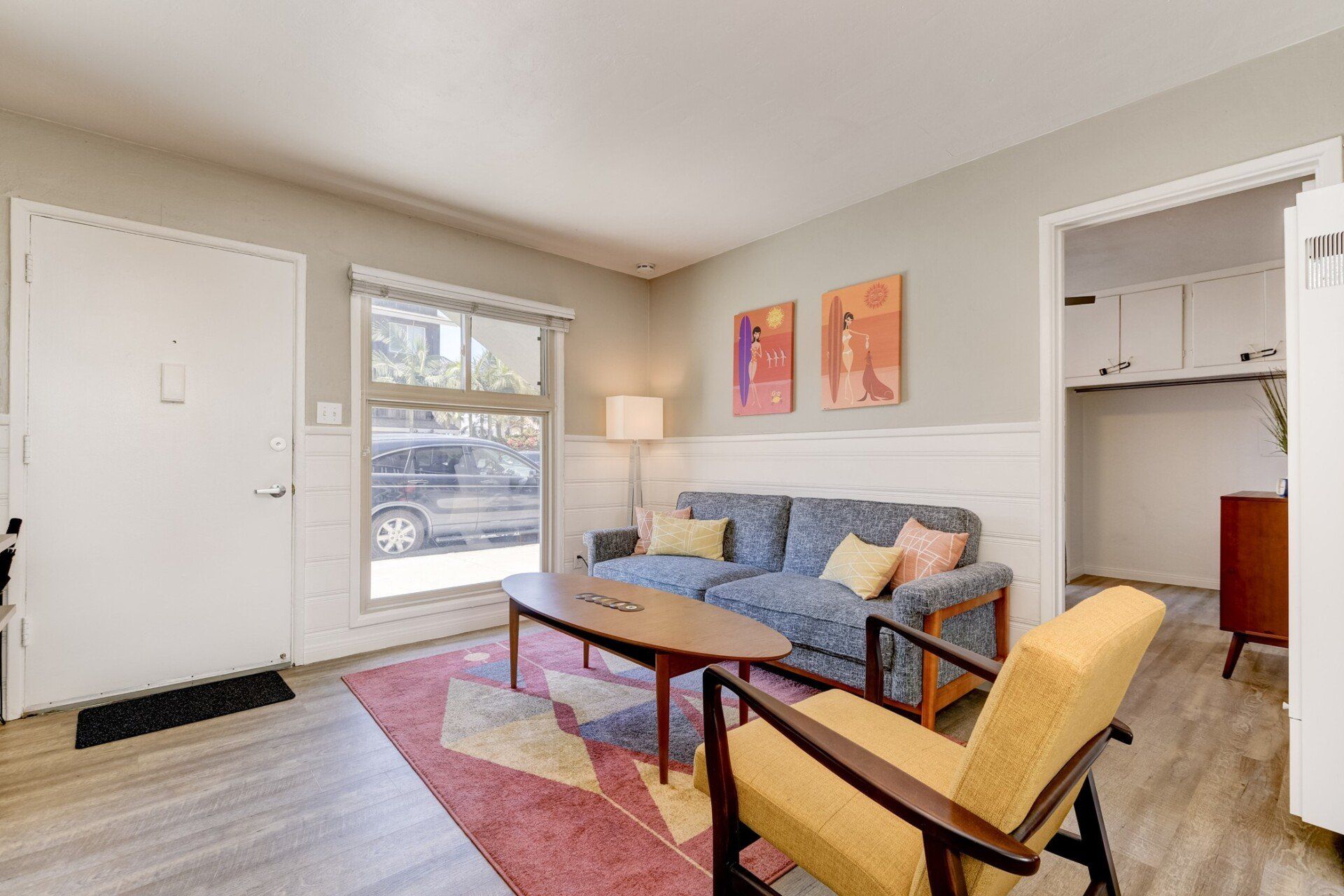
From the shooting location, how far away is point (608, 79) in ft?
7.77

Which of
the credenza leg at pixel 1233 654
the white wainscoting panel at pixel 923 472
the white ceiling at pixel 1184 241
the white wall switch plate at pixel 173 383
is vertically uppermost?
the white ceiling at pixel 1184 241

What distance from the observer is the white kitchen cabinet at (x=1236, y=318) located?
4355mm

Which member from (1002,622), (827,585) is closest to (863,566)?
(827,585)

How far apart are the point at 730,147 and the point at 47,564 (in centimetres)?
365

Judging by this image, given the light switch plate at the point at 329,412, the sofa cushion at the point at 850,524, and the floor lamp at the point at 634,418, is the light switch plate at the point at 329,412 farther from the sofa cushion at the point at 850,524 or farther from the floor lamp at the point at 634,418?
the sofa cushion at the point at 850,524

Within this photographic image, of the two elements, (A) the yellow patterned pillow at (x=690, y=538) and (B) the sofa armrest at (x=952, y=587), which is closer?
(B) the sofa armrest at (x=952, y=587)

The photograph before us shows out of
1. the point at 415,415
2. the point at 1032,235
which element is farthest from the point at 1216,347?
the point at 415,415

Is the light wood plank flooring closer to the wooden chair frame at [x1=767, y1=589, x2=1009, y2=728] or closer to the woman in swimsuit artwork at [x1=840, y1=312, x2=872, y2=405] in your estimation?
the wooden chair frame at [x1=767, y1=589, x2=1009, y2=728]

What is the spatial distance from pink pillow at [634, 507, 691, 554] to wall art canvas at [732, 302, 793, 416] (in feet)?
2.64

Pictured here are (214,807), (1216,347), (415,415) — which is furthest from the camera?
(1216,347)

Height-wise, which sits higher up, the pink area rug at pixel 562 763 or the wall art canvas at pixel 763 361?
the wall art canvas at pixel 763 361

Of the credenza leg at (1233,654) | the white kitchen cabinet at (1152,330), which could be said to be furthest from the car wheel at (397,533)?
the white kitchen cabinet at (1152,330)

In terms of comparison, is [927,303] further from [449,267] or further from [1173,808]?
[449,267]

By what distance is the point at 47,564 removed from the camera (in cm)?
265
